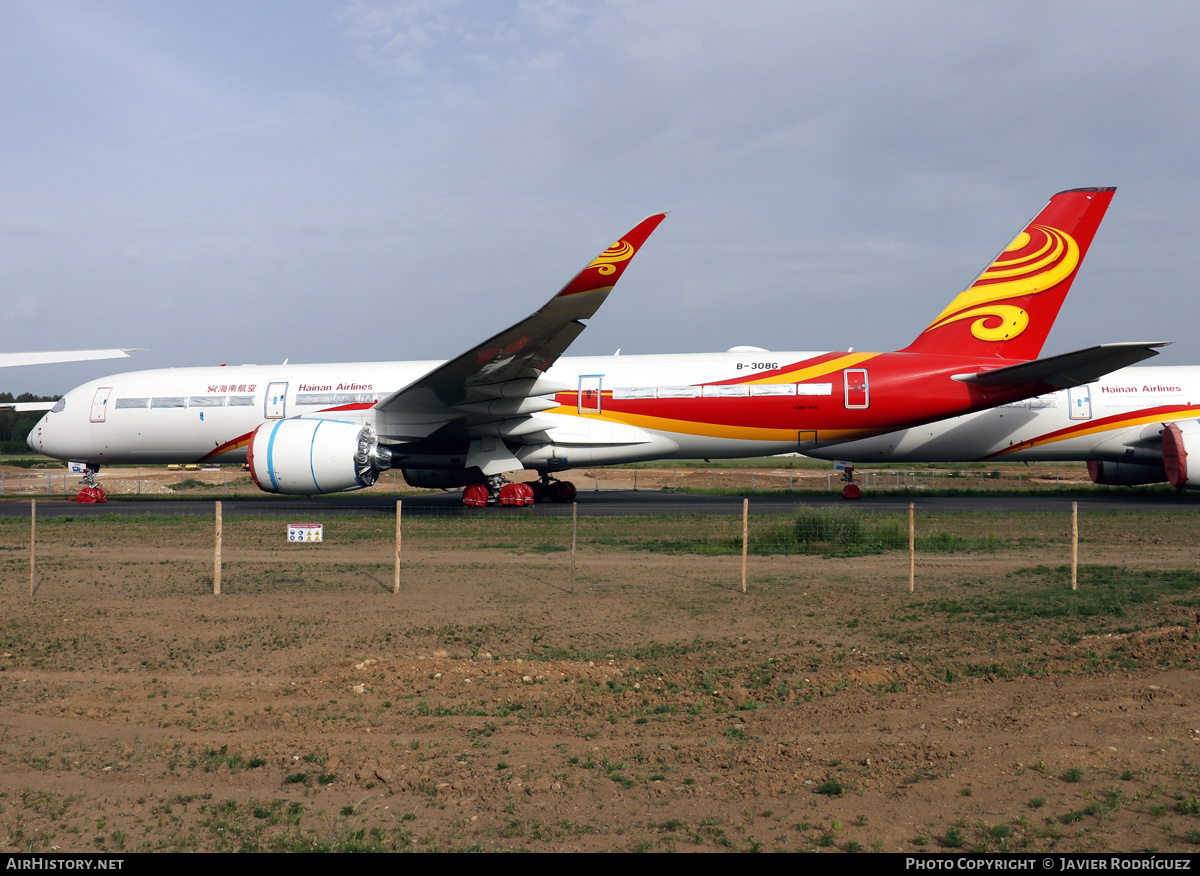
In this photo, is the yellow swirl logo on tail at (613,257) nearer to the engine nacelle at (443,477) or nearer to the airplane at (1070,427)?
the engine nacelle at (443,477)

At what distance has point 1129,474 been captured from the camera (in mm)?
25656

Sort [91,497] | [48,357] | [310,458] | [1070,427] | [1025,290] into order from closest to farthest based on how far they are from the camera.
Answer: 1. [48,357]
2. [310,458]
3. [1025,290]
4. [1070,427]
5. [91,497]

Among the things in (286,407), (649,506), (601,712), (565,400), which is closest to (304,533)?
(601,712)

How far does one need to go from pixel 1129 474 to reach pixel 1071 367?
8.60m

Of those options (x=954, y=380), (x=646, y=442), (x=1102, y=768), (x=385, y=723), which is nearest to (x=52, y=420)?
(x=646, y=442)

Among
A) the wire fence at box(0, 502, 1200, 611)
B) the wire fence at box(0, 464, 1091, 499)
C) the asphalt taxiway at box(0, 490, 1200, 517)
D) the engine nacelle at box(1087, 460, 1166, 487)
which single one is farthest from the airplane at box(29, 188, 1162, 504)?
the wire fence at box(0, 464, 1091, 499)

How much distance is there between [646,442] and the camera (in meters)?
21.7

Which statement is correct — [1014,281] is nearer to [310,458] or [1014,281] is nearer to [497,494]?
[497,494]

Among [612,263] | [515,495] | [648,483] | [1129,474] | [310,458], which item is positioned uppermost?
[612,263]

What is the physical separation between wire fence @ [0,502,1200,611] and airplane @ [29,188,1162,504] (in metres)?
1.96

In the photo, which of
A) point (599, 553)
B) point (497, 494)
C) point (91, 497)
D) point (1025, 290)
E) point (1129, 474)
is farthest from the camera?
point (1129, 474)

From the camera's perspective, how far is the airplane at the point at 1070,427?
2389cm
